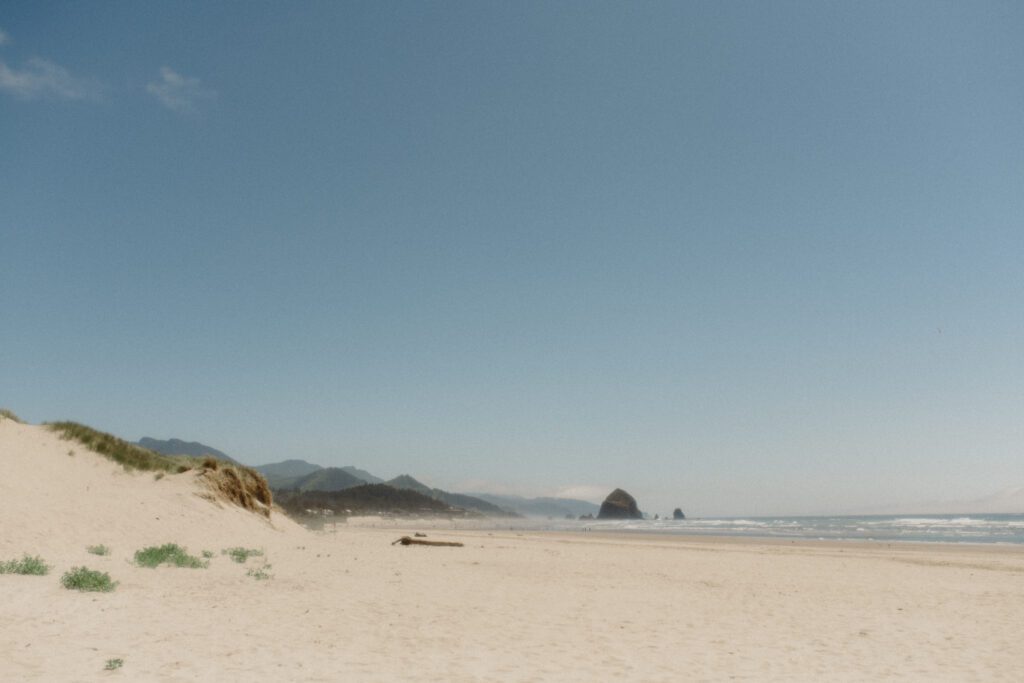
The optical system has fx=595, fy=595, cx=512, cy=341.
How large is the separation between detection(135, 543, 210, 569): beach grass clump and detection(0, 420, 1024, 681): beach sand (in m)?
0.60

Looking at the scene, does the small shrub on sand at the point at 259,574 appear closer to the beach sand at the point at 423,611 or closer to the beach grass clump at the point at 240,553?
the beach sand at the point at 423,611

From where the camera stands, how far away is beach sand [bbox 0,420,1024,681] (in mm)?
9578

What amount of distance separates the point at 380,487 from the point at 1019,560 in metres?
126

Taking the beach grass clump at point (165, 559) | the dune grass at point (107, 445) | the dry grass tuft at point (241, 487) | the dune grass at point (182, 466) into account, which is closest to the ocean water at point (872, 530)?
the dry grass tuft at point (241, 487)

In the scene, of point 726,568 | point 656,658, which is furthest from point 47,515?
point 726,568

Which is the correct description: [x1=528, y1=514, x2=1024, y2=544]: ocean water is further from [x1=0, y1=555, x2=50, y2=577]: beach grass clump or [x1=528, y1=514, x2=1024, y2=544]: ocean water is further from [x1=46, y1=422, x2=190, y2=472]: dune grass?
[x1=0, y1=555, x2=50, y2=577]: beach grass clump

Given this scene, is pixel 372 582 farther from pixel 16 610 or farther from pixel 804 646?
pixel 804 646

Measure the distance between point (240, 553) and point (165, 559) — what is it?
3868 mm

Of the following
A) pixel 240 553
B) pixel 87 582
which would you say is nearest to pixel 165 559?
pixel 240 553

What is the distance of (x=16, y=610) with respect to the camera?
1119cm

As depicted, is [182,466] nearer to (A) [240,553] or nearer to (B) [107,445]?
(B) [107,445]

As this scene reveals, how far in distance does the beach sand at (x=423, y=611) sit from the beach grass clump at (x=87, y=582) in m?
0.31

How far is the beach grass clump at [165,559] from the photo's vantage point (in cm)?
1794

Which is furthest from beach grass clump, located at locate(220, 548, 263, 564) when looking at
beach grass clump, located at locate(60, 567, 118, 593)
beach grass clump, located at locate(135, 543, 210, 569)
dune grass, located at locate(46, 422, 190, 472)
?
dune grass, located at locate(46, 422, 190, 472)
